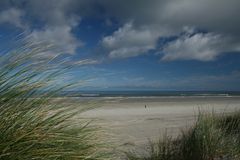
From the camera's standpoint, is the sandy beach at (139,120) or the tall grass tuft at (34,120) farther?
the sandy beach at (139,120)

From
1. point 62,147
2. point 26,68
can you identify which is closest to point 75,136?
point 62,147

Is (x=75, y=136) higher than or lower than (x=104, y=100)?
lower

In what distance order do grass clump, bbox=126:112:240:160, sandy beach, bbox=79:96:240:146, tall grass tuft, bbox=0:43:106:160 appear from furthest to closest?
grass clump, bbox=126:112:240:160
sandy beach, bbox=79:96:240:146
tall grass tuft, bbox=0:43:106:160

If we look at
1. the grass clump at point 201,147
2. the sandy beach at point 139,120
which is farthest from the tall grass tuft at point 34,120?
the grass clump at point 201,147

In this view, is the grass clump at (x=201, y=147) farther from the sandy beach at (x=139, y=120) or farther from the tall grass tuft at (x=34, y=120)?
the tall grass tuft at (x=34, y=120)

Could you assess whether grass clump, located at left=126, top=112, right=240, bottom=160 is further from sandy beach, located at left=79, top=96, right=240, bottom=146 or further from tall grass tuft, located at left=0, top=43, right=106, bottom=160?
tall grass tuft, located at left=0, top=43, right=106, bottom=160

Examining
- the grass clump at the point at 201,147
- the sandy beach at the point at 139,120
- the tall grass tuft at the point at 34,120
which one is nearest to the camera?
the tall grass tuft at the point at 34,120

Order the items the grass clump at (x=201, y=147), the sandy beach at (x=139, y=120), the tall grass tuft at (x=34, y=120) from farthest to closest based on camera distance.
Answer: the grass clump at (x=201, y=147)
the sandy beach at (x=139, y=120)
the tall grass tuft at (x=34, y=120)

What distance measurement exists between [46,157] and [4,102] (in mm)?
445

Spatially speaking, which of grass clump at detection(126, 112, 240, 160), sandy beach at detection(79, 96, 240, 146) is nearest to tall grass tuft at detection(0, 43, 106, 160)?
sandy beach at detection(79, 96, 240, 146)

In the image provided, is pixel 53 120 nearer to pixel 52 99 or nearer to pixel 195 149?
pixel 52 99

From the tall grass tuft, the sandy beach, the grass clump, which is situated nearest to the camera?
the tall grass tuft

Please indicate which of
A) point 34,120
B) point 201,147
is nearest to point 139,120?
point 201,147

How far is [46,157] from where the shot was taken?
8.27 feet
